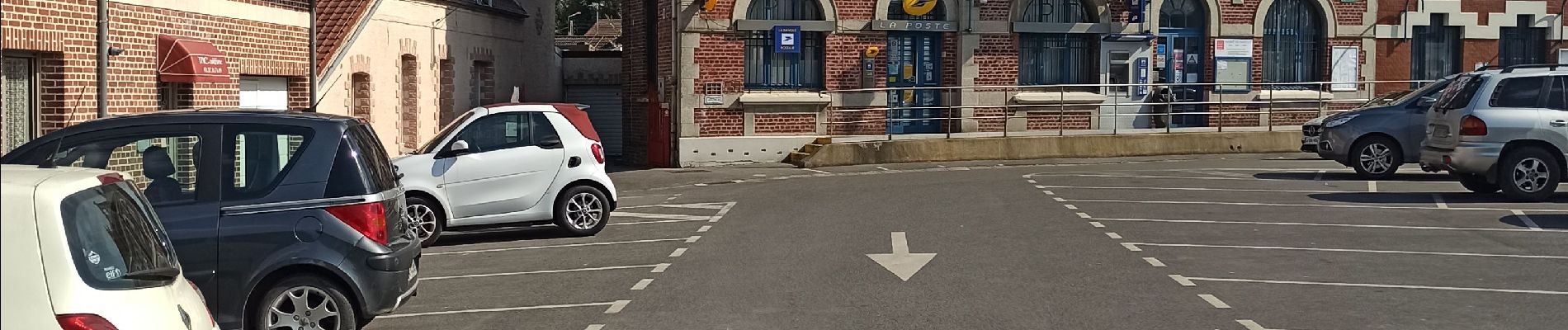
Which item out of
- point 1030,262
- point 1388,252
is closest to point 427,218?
point 1030,262

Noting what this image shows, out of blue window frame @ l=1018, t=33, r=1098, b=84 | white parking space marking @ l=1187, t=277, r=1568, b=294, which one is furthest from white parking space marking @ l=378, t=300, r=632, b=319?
blue window frame @ l=1018, t=33, r=1098, b=84

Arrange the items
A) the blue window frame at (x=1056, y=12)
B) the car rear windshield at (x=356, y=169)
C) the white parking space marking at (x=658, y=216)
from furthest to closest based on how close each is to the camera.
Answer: the blue window frame at (x=1056, y=12)
the white parking space marking at (x=658, y=216)
the car rear windshield at (x=356, y=169)

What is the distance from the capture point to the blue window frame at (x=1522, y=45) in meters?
33.5

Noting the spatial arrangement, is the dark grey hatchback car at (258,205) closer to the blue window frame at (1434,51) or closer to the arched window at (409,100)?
the arched window at (409,100)

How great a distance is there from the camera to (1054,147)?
29.6 metres

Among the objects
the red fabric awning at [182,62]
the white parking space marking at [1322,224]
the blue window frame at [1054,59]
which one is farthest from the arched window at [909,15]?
the red fabric awning at [182,62]

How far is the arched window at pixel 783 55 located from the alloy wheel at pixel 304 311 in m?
21.3

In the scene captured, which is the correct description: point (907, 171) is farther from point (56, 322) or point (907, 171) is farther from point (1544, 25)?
point (56, 322)

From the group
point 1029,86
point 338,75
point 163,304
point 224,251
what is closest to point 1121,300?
point 224,251

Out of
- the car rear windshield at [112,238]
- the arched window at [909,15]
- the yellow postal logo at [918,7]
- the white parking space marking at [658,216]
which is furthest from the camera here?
the arched window at [909,15]

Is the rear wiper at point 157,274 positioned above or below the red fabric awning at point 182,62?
below

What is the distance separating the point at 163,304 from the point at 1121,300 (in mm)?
6714

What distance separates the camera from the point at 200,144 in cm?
855

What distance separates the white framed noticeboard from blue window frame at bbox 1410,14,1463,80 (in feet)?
4.44
